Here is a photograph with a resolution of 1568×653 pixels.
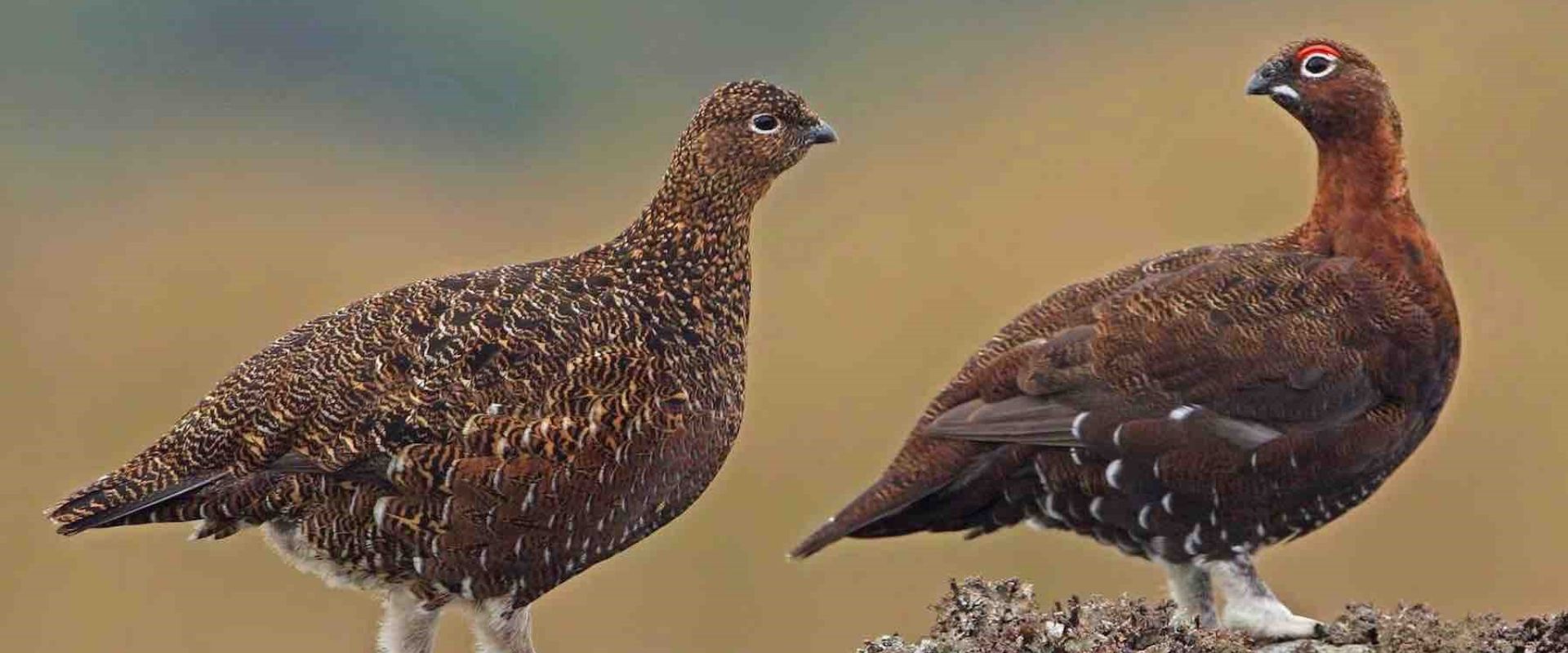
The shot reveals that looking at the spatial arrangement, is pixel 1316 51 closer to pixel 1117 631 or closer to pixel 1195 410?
pixel 1195 410

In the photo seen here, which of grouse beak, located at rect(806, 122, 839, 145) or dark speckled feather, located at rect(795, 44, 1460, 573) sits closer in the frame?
dark speckled feather, located at rect(795, 44, 1460, 573)

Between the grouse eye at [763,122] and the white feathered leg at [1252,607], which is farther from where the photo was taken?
the grouse eye at [763,122]

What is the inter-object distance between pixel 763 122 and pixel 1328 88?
8.75 feet

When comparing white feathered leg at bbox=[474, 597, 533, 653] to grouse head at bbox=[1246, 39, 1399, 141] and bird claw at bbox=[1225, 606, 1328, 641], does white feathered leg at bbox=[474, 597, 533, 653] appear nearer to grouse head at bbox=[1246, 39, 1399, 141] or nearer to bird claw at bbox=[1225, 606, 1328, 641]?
bird claw at bbox=[1225, 606, 1328, 641]

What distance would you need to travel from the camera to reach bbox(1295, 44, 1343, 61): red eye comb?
38.6 ft

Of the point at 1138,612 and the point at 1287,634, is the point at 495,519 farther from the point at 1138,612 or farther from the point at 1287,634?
the point at 1287,634

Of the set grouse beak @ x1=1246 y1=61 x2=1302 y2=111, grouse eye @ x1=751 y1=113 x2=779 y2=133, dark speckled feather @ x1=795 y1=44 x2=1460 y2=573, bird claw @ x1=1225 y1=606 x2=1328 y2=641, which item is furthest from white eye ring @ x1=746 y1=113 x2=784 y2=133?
bird claw @ x1=1225 y1=606 x2=1328 y2=641

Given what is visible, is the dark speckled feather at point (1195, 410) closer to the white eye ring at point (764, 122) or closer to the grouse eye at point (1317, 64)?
the grouse eye at point (1317, 64)

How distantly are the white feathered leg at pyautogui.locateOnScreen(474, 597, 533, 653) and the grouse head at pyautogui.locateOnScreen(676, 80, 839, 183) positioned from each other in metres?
2.11

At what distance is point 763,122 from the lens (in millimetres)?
11188

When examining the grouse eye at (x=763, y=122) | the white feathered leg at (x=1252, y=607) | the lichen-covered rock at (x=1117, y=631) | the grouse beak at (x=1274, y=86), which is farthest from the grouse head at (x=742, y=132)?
the white feathered leg at (x=1252, y=607)

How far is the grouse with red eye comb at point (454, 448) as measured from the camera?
32.9 ft

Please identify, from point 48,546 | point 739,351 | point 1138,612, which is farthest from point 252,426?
point 48,546

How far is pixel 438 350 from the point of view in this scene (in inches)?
402
